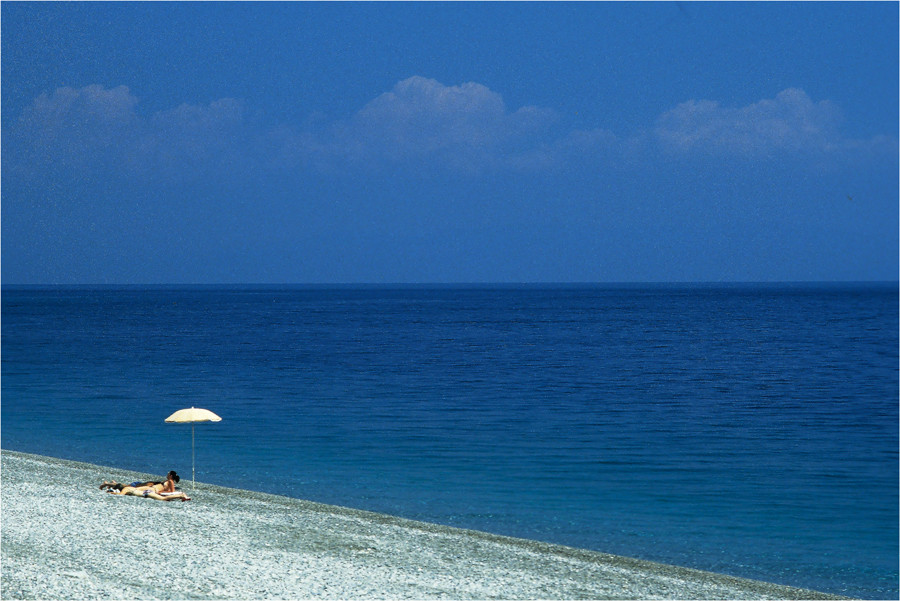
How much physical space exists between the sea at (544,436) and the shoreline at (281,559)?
2.67m

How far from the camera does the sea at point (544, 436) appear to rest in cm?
2128

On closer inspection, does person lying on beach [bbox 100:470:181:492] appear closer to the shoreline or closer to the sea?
the shoreline

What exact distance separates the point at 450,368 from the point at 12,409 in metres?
27.0

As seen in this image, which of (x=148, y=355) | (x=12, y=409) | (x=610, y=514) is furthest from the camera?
(x=148, y=355)

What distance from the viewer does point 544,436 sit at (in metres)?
33.7

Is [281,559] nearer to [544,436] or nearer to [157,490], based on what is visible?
[157,490]

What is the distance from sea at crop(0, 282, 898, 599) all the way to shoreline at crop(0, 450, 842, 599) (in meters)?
2.67

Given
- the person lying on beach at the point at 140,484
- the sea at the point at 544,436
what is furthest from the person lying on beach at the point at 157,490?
the sea at the point at 544,436

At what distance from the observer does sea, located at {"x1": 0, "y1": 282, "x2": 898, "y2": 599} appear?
69.8ft

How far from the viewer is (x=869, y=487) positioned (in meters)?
26.3

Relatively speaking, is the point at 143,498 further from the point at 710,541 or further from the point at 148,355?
the point at 148,355

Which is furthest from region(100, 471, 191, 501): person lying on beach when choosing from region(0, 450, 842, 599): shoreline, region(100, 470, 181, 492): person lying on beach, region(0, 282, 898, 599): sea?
region(0, 282, 898, 599): sea

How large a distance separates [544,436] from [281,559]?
18917 mm

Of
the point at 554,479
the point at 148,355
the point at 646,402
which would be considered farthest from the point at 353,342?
the point at 554,479
